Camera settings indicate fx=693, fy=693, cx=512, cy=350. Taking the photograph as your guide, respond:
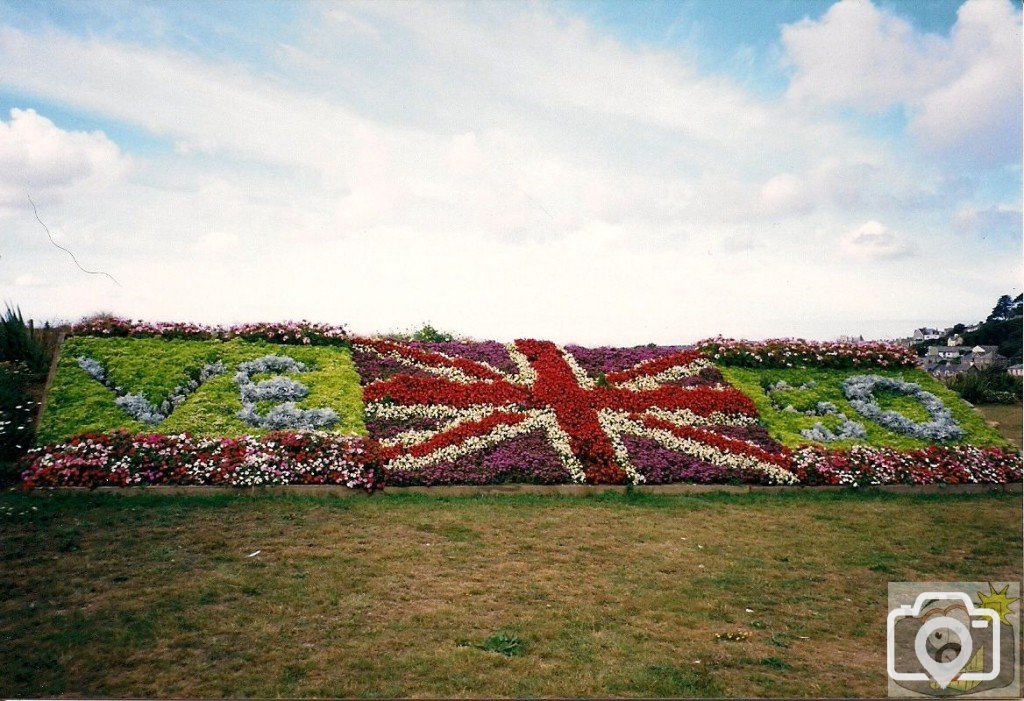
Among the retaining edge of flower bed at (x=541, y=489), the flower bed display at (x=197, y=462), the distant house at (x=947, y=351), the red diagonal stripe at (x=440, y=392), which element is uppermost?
the distant house at (x=947, y=351)

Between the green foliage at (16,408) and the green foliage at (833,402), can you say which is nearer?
the green foliage at (16,408)

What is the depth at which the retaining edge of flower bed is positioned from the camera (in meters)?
10.0

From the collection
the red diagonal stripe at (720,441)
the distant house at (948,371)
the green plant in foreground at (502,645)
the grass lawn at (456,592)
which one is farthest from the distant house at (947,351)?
the green plant in foreground at (502,645)

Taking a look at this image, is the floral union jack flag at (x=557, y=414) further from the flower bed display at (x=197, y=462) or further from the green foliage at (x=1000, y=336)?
the green foliage at (x=1000, y=336)

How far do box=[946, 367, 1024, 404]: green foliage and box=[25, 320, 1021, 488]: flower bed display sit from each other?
495cm

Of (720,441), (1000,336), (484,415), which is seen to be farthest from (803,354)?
(1000,336)

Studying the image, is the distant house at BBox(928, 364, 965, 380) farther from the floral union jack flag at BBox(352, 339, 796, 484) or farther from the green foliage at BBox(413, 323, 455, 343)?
the green foliage at BBox(413, 323, 455, 343)

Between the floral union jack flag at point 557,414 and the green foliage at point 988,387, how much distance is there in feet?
29.9

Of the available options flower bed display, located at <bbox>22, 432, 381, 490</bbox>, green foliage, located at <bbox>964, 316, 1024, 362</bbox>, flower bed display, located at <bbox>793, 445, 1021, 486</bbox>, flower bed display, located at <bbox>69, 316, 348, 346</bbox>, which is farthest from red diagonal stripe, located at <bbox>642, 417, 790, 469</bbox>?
green foliage, located at <bbox>964, 316, 1024, 362</bbox>

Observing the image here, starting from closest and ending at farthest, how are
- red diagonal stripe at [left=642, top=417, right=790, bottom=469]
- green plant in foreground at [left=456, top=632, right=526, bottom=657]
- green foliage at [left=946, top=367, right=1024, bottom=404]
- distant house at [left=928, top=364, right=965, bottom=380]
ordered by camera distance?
green plant in foreground at [left=456, top=632, right=526, bottom=657] < red diagonal stripe at [left=642, top=417, right=790, bottom=469] < green foliage at [left=946, top=367, right=1024, bottom=404] < distant house at [left=928, top=364, right=965, bottom=380]

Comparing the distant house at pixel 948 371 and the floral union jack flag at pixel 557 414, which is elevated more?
the distant house at pixel 948 371

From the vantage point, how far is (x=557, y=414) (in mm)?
13281

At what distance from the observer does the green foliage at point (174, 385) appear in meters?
11.7

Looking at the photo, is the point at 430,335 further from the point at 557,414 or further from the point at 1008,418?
the point at 1008,418
